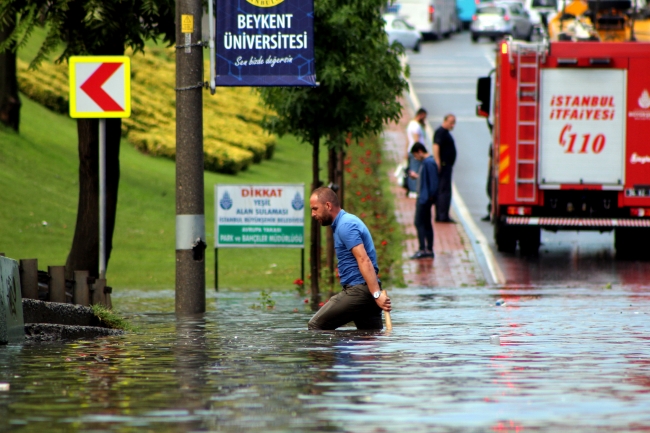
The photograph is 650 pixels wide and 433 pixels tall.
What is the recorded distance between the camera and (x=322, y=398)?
7570mm

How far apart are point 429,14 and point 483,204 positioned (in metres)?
46.0

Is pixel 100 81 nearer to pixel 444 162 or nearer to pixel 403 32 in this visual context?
pixel 444 162

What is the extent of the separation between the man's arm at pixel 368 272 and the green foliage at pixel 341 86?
5706mm

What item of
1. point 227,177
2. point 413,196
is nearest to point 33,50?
point 227,177

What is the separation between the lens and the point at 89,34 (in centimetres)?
1502

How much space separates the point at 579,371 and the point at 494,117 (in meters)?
12.5

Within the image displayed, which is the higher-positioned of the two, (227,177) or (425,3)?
(425,3)

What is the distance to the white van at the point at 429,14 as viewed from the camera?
231 feet

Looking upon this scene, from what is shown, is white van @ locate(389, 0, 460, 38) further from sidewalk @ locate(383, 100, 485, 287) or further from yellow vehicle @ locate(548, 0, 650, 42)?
sidewalk @ locate(383, 100, 485, 287)

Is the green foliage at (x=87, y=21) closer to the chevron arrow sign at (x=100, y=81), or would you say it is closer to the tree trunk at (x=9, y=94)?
the chevron arrow sign at (x=100, y=81)

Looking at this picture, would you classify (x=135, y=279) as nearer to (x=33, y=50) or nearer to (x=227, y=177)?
(x=227, y=177)

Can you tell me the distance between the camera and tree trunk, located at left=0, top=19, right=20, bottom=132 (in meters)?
28.0

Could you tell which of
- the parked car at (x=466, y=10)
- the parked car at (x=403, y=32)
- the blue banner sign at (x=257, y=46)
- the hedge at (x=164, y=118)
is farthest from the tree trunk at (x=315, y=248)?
the parked car at (x=466, y=10)

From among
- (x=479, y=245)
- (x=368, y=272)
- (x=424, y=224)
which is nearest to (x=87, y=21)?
(x=368, y=272)
